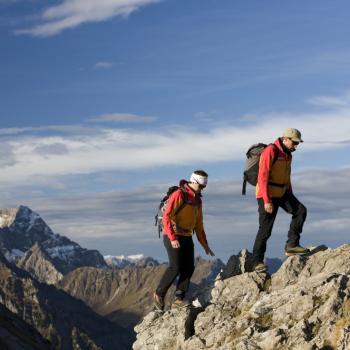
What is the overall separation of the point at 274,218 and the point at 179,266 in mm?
3481

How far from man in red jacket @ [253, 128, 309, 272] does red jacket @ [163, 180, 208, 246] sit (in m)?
2.05

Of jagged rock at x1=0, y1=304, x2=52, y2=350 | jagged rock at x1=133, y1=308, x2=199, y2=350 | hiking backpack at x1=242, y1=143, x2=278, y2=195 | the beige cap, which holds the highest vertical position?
the beige cap

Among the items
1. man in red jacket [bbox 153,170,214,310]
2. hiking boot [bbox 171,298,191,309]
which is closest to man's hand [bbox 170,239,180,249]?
man in red jacket [bbox 153,170,214,310]

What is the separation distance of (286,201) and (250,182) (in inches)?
56.9

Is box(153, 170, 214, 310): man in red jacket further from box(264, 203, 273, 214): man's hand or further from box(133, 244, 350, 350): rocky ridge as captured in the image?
box(264, 203, 273, 214): man's hand

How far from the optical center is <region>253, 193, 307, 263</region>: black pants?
22.0 meters

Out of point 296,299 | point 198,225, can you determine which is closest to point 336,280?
point 296,299

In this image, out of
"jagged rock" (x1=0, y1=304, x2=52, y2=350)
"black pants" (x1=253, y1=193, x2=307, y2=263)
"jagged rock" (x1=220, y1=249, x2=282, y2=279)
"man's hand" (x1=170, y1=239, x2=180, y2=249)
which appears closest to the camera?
"man's hand" (x1=170, y1=239, x2=180, y2=249)

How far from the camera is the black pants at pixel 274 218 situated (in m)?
22.0

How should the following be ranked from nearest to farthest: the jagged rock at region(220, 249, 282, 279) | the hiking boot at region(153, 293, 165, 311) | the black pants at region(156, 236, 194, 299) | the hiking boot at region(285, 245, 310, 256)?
the black pants at region(156, 236, 194, 299), the hiking boot at region(153, 293, 165, 311), the hiking boot at region(285, 245, 310, 256), the jagged rock at region(220, 249, 282, 279)

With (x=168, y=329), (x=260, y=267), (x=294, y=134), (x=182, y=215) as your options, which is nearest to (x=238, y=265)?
(x=260, y=267)

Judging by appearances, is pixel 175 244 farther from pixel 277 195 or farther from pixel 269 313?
pixel 269 313

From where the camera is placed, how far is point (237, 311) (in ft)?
68.4

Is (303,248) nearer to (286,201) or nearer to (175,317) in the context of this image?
(286,201)
